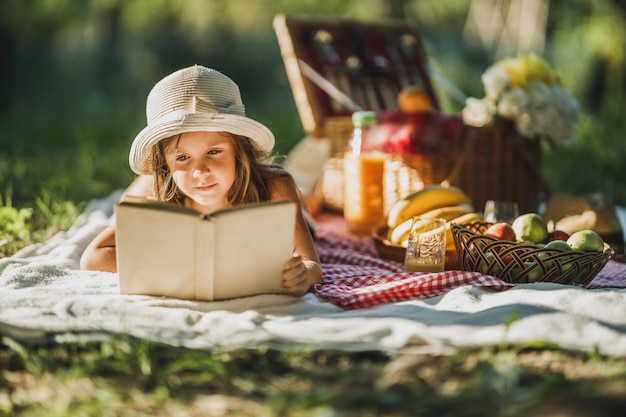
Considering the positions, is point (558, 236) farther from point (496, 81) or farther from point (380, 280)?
point (496, 81)

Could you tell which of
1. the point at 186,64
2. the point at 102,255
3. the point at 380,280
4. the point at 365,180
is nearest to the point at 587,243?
the point at 380,280

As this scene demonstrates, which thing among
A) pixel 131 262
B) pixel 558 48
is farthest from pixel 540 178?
pixel 558 48

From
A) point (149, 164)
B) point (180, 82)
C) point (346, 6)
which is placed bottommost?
point (149, 164)

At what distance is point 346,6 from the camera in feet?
48.0

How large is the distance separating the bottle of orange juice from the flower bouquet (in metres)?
0.57

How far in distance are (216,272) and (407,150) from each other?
1854 millimetres

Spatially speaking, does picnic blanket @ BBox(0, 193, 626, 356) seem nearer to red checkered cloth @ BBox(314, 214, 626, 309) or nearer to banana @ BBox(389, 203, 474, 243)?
red checkered cloth @ BBox(314, 214, 626, 309)

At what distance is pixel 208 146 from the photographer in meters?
2.55

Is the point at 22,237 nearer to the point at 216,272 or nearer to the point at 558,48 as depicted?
the point at 216,272

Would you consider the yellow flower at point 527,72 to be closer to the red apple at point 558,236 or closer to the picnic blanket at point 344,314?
the red apple at point 558,236

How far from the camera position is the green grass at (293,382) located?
1638mm

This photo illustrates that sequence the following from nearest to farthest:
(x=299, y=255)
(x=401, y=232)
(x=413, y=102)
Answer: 1. (x=299, y=255)
2. (x=401, y=232)
3. (x=413, y=102)

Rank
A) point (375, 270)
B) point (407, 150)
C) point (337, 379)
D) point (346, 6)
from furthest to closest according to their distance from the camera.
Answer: point (346, 6)
point (407, 150)
point (375, 270)
point (337, 379)

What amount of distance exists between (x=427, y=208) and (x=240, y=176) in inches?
39.6
